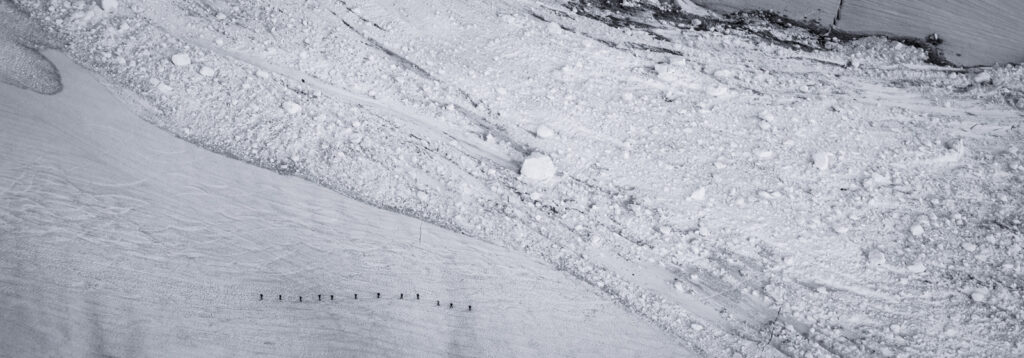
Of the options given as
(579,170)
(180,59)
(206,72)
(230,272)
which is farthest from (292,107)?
(579,170)

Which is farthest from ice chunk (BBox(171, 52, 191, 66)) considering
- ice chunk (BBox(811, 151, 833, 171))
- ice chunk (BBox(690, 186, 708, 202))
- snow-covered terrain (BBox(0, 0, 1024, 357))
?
ice chunk (BBox(811, 151, 833, 171))

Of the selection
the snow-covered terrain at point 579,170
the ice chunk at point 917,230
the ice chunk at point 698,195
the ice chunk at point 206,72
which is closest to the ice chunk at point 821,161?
the snow-covered terrain at point 579,170

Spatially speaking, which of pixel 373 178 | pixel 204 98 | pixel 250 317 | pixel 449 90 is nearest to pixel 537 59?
pixel 449 90

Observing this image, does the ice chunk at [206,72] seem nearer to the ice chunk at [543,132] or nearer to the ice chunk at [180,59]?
the ice chunk at [180,59]

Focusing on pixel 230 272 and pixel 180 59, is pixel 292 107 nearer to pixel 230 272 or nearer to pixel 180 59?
pixel 180 59

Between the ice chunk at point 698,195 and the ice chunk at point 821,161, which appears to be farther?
the ice chunk at point 821,161

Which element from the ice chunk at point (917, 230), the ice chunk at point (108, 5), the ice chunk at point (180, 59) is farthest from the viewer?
the ice chunk at point (108, 5)
